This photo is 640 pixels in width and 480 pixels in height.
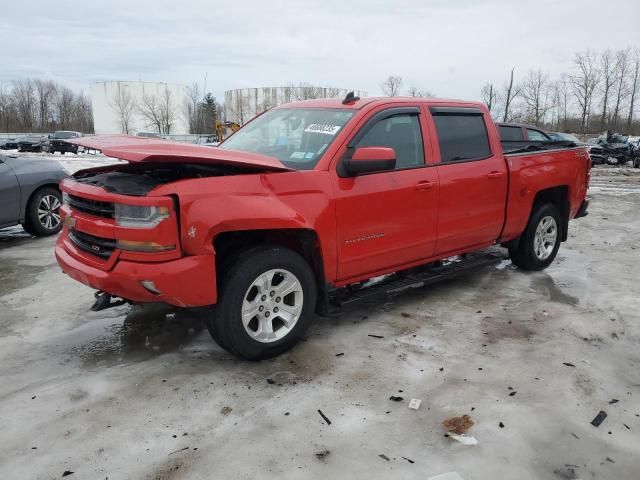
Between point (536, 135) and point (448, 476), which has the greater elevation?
point (536, 135)

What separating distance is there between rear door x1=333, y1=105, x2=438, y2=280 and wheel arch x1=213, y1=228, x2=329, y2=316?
202mm

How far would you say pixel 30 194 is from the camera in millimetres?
7930

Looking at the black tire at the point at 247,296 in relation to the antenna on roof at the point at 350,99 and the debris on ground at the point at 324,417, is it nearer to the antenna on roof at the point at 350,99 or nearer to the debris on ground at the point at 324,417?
the debris on ground at the point at 324,417

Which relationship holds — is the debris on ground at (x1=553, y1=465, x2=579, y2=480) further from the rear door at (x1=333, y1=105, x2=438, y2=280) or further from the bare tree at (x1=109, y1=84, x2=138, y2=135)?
the bare tree at (x1=109, y1=84, x2=138, y2=135)

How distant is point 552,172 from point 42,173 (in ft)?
23.7

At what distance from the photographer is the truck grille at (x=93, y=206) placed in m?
3.42

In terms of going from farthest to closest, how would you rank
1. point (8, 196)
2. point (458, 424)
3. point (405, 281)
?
point (8, 196) < point (405, 281) < point (458, 424)

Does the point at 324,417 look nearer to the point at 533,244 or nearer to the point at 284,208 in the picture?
the point at 284,208

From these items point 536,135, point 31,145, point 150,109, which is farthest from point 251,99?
point 536,135

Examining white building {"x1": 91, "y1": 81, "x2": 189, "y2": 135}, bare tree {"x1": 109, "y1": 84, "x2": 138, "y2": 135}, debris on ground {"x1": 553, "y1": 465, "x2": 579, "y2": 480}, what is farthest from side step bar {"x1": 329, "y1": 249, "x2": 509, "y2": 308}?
bare tree {"x1": 109, "y1": 84, "x2": 138, "y2": 135}

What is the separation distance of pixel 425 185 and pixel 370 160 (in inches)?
34.7

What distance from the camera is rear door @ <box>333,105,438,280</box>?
13.5ft

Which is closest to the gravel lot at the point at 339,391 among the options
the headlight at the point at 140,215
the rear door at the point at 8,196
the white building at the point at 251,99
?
the headlight at the point at 140,215

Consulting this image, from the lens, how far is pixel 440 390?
3451 mm
